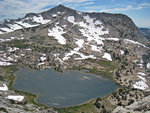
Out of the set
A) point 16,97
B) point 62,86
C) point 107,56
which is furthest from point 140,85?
point 16,97

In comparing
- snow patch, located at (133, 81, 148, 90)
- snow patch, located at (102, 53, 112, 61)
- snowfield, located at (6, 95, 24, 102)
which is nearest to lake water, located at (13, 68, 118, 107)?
snowfield, located at (6, 95, 24, 102)

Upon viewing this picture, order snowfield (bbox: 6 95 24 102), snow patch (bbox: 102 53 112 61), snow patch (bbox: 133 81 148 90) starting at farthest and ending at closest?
snow patch (bbox: 102 53 112 61) < snow patch (bbox: 133 81 148 90) < snowfield (bbox: 6 95 24 102)

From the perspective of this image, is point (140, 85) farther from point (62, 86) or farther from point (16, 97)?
point (16, 97)

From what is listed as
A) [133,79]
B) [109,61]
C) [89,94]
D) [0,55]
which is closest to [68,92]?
[89,94]

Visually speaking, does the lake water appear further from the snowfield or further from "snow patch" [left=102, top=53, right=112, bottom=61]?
"snow patch" [left=102, top=53, right=112, bottom=61]

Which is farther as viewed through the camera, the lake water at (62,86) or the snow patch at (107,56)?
the snow patch at (107,56)

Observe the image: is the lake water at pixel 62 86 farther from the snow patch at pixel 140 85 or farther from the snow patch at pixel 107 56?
the snow patch at pixel 107 56

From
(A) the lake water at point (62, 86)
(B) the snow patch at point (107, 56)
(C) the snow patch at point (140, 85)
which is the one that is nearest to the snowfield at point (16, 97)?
(A) the lake water at point (62, 86)

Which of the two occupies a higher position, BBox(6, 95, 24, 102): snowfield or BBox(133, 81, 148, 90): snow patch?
BBox(6, 95, 24, 102): snowfield

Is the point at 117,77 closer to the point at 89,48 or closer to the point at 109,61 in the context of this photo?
the point at 109,61
